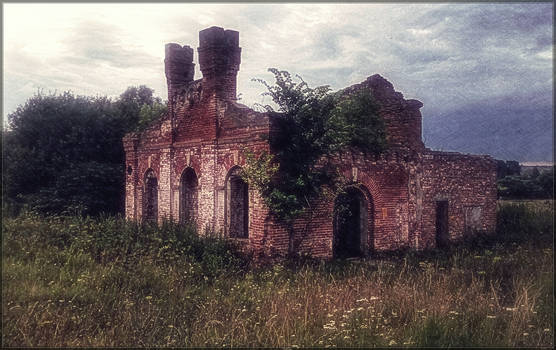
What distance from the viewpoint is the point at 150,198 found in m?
18.3

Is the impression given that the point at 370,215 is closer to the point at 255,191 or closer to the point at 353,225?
the point at 353,225

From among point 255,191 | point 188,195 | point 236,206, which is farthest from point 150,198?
point 255,191

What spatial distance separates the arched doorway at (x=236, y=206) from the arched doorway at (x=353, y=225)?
9.67ft

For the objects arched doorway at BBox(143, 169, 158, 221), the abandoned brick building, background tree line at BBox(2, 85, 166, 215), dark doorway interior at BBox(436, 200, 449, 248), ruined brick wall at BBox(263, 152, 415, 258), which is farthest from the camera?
background tree line at BBox(2, 85, 166, 215)

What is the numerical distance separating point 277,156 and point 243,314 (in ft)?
18.6

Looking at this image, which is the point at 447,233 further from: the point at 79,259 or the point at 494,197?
the point at 79,259

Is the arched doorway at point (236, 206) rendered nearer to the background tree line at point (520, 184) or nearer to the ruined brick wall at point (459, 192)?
the ruined brick wall at point (459, 192)

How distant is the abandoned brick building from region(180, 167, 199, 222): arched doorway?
37mm

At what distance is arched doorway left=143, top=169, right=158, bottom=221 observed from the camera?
18078mm

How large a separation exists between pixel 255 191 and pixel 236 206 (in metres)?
1.92

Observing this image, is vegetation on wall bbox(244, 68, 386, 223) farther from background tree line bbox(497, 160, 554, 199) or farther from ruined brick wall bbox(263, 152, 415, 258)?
background tree line bbox(497, 160, 554, 199)

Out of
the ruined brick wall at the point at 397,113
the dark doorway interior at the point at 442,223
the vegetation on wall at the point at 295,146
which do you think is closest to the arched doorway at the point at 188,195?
the vegetation on wall at the point at 295,146

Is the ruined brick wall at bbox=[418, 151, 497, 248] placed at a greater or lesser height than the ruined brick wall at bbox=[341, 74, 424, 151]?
lesser

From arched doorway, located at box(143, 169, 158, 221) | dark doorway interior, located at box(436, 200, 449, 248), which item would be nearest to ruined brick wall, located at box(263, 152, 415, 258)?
dark doorway interior, located at box(436, 200, 449, 248)
